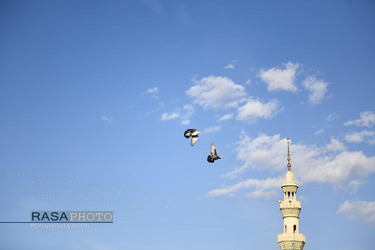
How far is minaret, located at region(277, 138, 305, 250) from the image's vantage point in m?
62.1

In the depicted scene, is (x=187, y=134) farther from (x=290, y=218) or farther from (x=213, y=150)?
(x=290, y=218)

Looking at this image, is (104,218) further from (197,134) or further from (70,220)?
(197,134)

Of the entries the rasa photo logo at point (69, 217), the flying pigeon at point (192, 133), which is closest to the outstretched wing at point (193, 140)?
the flying pigeon at point (192, 133)

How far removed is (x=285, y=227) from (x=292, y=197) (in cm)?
424

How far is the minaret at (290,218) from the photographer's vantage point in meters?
62.1

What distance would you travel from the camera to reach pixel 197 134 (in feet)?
147

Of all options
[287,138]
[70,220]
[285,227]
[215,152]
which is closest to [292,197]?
[285,227]

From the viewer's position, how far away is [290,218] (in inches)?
2502

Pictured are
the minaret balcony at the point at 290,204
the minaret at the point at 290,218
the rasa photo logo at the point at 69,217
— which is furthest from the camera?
the minaret balcony at the point at 290,204

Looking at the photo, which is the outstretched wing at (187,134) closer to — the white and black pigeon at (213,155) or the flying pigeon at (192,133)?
the flying pigeon at (192,133)

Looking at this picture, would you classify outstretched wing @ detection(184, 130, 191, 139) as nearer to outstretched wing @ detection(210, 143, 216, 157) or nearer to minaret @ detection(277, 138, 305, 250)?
outstretched wing @ detection(210, 143, 216, 157)

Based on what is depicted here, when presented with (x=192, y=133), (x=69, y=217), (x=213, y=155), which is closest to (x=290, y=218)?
(x=213, y=155)

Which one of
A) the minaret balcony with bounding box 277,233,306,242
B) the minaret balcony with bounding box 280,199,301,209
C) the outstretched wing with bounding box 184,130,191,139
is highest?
the minaret balcony with bounding box 280,199,301,209

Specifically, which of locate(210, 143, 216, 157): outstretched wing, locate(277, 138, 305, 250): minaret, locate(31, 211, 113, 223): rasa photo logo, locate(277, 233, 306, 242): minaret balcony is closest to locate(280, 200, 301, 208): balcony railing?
locate(277, 138, 305, 250): minaret
